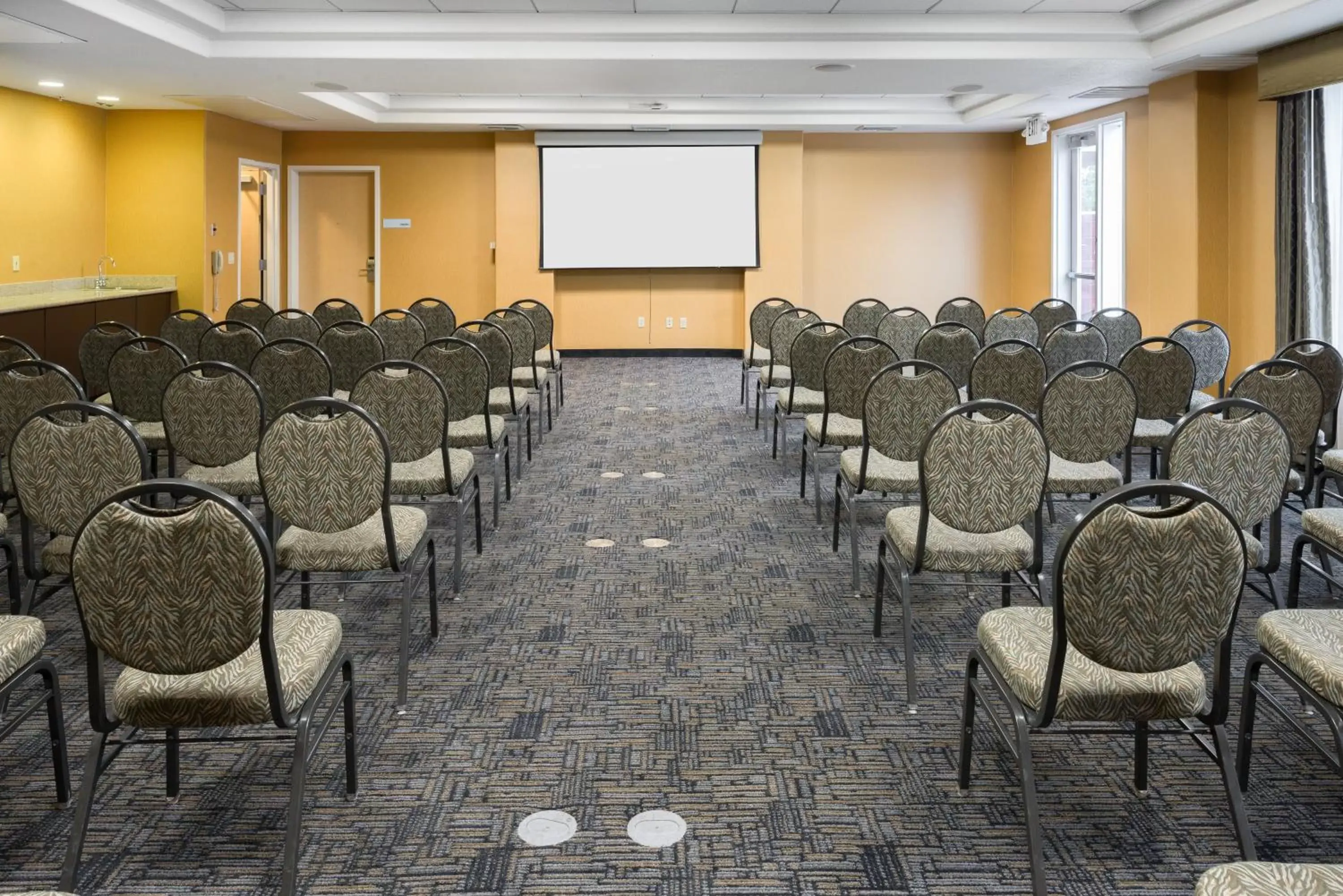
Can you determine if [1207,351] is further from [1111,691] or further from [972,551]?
[1111,691]

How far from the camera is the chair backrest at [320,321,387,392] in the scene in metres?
6.33

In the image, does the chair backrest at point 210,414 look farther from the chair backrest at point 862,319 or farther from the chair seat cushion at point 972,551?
the chair backrest at point 862,319

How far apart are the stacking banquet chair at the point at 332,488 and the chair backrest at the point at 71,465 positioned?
0.42 meters

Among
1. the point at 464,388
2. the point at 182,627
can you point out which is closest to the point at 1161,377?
the point at 464,388

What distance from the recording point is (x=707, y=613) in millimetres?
4219

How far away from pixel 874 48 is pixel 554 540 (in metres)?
4.83

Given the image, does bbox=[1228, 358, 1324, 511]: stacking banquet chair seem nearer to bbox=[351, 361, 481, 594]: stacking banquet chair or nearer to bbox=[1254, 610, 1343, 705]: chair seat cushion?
bbox=[1254, 610, 1343, 705]: chair seat cushion

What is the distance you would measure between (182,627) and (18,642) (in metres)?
0.70

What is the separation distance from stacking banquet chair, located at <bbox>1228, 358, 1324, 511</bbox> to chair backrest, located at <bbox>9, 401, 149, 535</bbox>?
412 cm

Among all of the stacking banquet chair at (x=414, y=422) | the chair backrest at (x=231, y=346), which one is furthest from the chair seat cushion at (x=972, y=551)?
the chair backrest at (x=231, y=346)

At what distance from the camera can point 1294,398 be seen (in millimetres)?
4477

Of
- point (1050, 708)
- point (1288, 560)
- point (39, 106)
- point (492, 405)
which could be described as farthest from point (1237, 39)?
point (39, 106)

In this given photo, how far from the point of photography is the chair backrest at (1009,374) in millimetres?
5258

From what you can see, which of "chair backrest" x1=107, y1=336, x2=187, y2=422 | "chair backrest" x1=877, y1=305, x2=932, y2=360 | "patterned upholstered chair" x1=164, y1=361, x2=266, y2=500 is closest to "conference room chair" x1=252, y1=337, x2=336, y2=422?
"chair backrest" x1=107, y1=336, x2=187, y2=422
